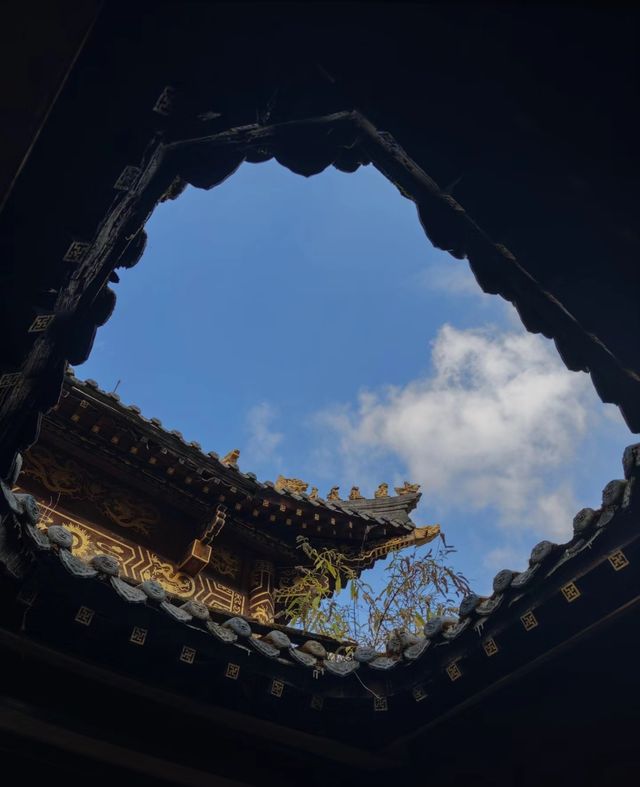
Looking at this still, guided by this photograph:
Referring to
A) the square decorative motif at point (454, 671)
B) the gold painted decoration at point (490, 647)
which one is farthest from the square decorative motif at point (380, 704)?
the gold painted decoration at point (490, 647)

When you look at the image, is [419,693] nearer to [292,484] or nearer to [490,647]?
[490,647]

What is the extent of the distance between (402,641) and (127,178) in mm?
3620

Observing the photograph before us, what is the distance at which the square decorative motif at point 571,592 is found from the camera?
3.58m

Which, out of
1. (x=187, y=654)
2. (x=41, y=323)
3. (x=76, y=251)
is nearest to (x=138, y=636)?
(x=187, y=654)

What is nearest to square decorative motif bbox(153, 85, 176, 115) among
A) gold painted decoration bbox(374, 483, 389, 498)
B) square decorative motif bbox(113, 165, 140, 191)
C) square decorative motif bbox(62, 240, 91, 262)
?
square decorative motif bbox(113, 165, 140, 191)

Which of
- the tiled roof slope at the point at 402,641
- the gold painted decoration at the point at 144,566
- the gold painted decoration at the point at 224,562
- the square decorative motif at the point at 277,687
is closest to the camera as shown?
the tiled roof slope at the point at 402,641

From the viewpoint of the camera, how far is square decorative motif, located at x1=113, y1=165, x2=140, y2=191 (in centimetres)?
281

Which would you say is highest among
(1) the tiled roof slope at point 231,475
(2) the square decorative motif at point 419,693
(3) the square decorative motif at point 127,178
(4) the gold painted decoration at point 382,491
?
(4) the gold painted decoration at point 382,491

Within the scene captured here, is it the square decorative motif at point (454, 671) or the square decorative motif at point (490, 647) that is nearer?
the square decorative motif at point (490, 647)

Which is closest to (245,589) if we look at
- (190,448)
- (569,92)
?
(190,448)

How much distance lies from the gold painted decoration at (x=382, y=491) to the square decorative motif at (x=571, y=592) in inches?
239

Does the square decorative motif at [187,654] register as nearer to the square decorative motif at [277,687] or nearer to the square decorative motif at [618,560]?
the square decorative motif at [277,687]

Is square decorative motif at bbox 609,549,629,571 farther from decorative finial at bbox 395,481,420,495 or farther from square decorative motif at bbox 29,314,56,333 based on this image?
decorative finial at bbox 395,481,420,495

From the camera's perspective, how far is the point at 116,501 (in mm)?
7266
